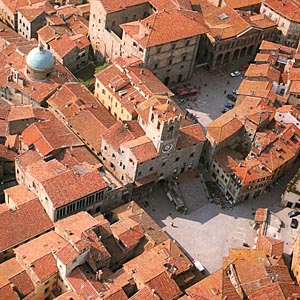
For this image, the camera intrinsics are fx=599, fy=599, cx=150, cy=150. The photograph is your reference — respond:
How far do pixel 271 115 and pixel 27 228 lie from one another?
53058 millimetres

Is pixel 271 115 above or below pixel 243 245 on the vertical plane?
above

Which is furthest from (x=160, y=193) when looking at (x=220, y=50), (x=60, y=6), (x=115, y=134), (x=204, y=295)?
(x=60, y=6)

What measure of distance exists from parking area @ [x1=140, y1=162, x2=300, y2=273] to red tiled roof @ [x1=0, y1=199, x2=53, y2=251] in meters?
20.3

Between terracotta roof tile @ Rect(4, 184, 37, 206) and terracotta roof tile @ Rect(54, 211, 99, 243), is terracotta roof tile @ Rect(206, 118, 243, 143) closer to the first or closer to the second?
terracotta roof tile @ Rect(54, 211, 99, 243)

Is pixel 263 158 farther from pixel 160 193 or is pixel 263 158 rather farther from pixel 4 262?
pixel 4 262

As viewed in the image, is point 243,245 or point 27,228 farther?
point 243,245

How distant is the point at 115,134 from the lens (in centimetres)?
10656

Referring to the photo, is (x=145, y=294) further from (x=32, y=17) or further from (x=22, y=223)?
(x=32, y=17)

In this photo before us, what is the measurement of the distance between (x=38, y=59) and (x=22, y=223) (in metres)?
37.9

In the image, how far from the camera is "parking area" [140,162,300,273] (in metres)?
102

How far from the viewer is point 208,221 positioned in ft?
347

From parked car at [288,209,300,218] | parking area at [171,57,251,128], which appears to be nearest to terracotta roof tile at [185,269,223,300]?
parked car at [288,209,300,218]

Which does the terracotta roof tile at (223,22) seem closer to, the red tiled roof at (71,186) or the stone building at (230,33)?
the stone building at (230,33)

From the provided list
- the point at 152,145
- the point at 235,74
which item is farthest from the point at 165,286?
the point at 235,74
